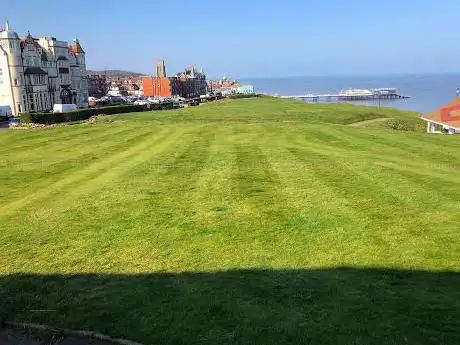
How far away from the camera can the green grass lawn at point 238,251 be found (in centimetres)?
665

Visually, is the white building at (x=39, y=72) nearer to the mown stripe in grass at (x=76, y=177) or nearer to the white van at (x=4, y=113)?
the white van at (x=4, y=113)

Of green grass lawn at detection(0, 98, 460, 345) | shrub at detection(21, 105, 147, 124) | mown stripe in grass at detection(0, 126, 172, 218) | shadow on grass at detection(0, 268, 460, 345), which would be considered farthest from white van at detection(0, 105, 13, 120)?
shadow on grass at detection(0, 268, 460, 345)

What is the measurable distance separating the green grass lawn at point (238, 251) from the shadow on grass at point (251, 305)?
28 millimetres

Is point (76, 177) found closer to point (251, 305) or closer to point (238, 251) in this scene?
point (238, 251)

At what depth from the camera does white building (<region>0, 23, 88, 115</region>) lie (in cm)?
8912

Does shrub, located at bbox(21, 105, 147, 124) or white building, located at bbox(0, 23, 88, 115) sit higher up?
white building, located at bbox(0, 23, 88, 115)

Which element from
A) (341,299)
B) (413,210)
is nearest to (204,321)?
(341,299)

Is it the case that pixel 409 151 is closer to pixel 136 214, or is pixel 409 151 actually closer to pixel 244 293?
pixel 136 214

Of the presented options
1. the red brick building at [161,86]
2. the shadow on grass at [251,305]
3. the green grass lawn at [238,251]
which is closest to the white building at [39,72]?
the red brick building at [161,86]

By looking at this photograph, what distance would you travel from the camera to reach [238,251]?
9500 mm

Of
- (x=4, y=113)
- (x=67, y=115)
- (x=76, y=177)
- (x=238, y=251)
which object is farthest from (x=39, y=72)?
(x=238, y=251)

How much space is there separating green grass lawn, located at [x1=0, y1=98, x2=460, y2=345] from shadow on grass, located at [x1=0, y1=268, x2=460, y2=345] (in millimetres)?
28

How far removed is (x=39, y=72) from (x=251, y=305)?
101m

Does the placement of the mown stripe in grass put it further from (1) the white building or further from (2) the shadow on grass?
(1) the white building
